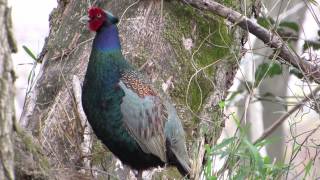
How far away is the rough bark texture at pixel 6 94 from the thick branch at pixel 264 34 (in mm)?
2618

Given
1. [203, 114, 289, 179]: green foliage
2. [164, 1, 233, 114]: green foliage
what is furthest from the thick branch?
[203, 114, 289, 179]: green foliage

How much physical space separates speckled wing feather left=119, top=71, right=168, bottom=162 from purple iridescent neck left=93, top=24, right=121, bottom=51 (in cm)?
20

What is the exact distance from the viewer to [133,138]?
5.30 m

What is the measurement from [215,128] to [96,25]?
1.03m

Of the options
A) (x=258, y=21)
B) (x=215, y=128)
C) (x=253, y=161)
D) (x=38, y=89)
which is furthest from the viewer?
(x=258, y=21)

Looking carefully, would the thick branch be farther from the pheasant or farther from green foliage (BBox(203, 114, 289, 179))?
green foliage (BBox(203, 114, 289, 179))

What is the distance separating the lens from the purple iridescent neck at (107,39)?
17.3ft

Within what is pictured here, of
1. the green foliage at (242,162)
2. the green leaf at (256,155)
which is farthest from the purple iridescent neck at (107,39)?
the green leaf at (256,155)

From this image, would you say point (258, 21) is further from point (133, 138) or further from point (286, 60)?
point (133, 138)

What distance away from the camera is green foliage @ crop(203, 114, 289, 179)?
14.1 ft

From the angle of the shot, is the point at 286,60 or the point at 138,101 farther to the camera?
the point at 286,60

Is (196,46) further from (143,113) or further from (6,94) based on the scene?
(6,94)

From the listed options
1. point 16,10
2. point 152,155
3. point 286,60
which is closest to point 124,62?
point 152,155

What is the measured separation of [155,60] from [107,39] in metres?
0.51
